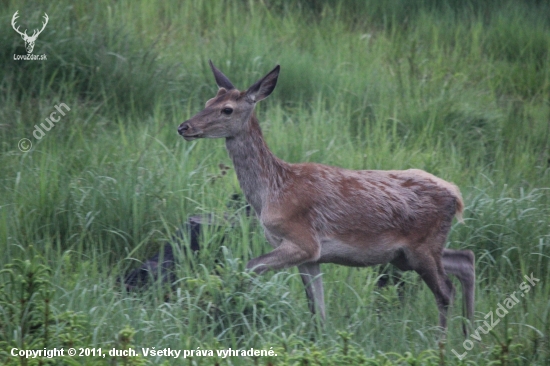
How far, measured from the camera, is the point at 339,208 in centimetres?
616

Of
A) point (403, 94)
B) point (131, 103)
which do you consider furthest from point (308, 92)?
point (131, 103)

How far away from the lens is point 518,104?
9867mm

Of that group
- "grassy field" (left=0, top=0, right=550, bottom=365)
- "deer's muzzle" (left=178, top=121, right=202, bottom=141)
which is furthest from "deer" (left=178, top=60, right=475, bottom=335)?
"grassy field" (left=0, top=0, right=550, bottom=365)

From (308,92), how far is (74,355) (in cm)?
554

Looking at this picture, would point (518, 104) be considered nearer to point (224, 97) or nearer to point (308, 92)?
point (308, 92)

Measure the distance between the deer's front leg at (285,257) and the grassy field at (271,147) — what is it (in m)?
0.11

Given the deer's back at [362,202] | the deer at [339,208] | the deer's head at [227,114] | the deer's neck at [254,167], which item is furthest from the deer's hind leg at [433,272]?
the deer's head at [227,114]

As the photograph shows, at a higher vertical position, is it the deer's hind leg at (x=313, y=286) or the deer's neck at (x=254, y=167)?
the deer's neck at (x=254, y=167)

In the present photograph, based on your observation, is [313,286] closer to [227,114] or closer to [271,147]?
[227,114]

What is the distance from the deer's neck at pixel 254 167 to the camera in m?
6.18

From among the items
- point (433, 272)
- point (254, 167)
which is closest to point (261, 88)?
point (254, 167)

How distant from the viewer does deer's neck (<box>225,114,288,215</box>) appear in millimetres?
6180

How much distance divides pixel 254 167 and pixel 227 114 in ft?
1.52

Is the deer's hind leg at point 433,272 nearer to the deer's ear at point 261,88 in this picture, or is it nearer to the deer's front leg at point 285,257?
the deer's front leg at point 285,257
